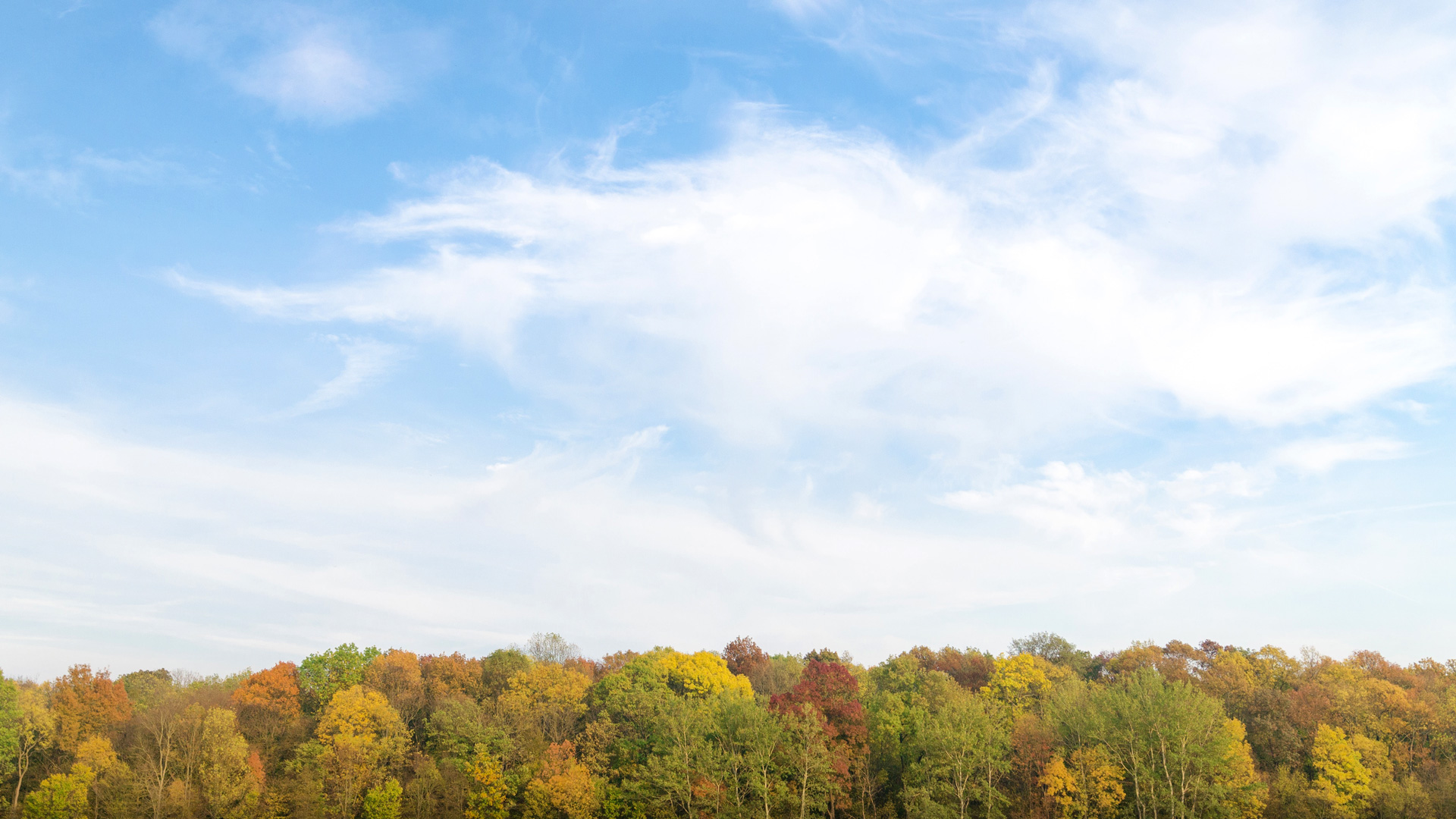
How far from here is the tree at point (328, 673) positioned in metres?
93.0

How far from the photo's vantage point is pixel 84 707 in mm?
83812

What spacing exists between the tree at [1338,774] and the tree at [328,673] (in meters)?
88.4

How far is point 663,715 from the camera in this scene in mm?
69438

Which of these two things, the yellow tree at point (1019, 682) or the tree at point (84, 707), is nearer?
the tree at point (84, 707)

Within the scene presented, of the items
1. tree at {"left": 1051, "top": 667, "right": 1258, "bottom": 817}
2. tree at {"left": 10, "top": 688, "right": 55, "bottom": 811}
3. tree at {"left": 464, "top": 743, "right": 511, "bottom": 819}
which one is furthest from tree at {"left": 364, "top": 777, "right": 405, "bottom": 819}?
tree at {"left": 1051, "top": 667, "right": 1258, "bottom": 817}

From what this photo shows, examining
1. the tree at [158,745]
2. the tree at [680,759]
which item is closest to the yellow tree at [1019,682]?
the tree at [680,759]

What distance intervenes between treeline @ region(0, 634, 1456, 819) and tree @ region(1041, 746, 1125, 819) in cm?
17

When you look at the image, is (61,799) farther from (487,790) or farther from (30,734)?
(487,790)

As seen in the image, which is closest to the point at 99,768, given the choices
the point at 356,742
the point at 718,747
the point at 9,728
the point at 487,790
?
the point at 9,728

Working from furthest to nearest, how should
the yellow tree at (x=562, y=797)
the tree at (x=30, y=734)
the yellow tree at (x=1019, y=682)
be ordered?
the yellow tree at (x=1019, y=682) → the tree at (x=30, y=734) → the yellow tree at (x=562, y=797)

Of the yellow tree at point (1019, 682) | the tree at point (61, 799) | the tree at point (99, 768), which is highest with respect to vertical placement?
the yellow tree at point (1019, 682)

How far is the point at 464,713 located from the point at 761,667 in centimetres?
4166

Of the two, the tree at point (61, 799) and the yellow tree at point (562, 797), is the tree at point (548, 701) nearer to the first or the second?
the yellow tree at point (562, 797)

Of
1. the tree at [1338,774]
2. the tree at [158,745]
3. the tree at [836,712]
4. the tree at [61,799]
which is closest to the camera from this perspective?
the tree at [1338,774]
